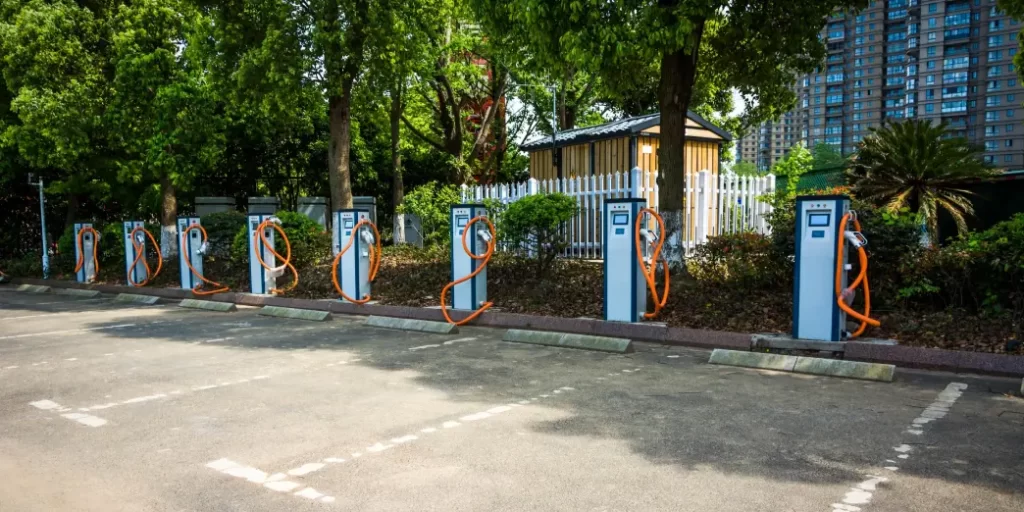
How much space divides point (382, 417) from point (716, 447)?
2.36 meters

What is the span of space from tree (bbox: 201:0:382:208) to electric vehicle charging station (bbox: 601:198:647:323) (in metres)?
7.41

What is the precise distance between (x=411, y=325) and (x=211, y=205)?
12140 millimetres

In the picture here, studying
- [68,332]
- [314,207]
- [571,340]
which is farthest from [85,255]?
[571,340]

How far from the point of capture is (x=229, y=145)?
2080 centimetres

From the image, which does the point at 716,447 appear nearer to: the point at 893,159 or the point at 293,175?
the point at 893,159

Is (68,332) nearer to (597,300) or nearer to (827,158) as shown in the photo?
(597,300)

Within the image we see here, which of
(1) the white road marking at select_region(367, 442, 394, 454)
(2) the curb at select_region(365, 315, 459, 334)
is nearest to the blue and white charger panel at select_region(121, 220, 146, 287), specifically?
(2) the curb at select_region(365, 315, 459, 334)

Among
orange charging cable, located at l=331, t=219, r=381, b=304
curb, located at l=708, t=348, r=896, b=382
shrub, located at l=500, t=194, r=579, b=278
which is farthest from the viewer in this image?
orange charging cable, located at l=331, t=219, r=381, b=304

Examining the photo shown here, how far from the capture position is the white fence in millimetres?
12773

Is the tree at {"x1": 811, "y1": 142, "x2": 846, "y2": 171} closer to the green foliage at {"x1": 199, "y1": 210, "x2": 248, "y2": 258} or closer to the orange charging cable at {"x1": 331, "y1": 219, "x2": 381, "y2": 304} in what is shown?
the orange charging cable at {"x1": 331, "y1": 219, "x2": 381, "y2": 304}

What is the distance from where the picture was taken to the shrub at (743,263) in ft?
28.7

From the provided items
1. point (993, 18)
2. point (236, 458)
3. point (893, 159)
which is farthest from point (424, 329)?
point (993, 18)

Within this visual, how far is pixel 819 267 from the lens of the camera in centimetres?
711

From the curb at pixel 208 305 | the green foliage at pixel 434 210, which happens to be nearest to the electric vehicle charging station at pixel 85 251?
the curb at pixel 208 305
